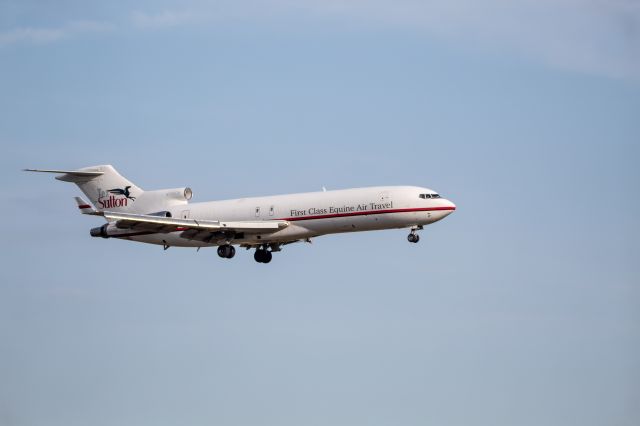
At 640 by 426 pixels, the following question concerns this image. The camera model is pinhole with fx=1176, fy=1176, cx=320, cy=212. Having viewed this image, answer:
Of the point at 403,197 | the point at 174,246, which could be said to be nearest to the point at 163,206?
the point at 174,246

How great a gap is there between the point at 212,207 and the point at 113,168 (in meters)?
10.1

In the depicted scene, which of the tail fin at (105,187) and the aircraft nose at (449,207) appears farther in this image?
the tail fin at (105,187)

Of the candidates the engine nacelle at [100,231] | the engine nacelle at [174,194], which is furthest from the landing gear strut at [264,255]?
the engine nacelle at [100,231]

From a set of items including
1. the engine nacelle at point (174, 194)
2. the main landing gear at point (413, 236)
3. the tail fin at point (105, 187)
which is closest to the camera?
the main landing gear at point (413, 236)

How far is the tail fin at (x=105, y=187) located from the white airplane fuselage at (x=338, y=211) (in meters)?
8.11

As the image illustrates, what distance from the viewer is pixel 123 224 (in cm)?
6800

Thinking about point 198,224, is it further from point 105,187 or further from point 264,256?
point 105,187

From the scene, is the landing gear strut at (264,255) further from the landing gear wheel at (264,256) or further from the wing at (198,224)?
the wing at (198,224)

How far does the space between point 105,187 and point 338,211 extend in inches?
754

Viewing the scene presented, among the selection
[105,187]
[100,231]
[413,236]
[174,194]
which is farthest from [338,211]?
[105,187]

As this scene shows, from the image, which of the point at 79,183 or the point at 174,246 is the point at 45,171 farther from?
the point at 174,246

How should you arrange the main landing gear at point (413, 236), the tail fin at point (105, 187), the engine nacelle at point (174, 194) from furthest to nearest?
the tail fin at point (105, 187), the engine nacelle at point (174, 194), the main landing gear at point (413, 236)

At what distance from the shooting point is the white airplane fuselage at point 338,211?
6450 cm

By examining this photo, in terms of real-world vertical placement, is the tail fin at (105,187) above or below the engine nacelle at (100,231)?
above
